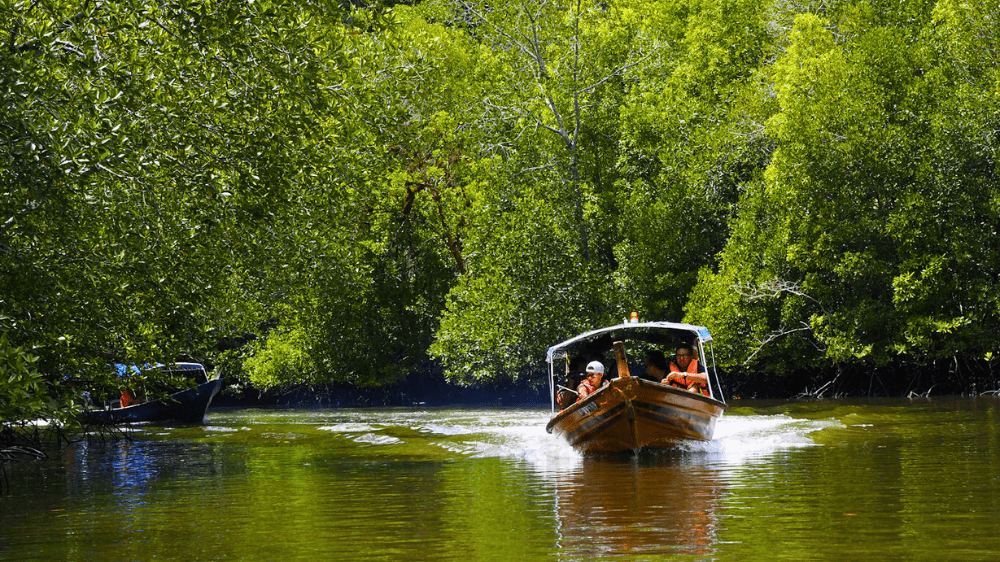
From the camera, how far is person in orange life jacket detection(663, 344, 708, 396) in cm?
1791

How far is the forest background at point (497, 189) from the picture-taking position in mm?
13008

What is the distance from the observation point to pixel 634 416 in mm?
16000

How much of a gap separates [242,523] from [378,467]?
5791 millimetres

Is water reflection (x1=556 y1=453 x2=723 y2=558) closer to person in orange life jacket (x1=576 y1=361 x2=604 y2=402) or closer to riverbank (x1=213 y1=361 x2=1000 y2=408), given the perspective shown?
person in orange life jacket (x1=576 y1=361 x2=604 y2=402)

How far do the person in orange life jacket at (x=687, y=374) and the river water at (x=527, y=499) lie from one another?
1.04 meters

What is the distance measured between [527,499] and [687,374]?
6537mm

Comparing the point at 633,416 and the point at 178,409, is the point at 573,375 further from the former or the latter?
the point at 178,409

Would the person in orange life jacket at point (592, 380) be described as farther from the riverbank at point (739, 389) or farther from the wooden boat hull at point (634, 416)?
the riverbank at point (739, 389)

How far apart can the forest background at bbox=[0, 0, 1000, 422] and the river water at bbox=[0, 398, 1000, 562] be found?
5.25ft

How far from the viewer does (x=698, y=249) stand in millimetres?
34438

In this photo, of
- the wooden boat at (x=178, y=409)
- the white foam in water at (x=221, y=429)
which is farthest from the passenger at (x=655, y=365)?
the wooden boat at (x=178, y=409)

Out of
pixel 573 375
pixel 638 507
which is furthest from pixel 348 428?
pixel 638 507

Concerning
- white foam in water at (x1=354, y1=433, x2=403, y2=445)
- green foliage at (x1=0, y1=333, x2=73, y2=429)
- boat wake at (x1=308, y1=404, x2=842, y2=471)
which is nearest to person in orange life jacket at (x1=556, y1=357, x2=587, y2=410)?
boat wake at (x1=308, y1=404, x2=842, y2=471)

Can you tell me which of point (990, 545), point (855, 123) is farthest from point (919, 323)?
point (990, 545)
